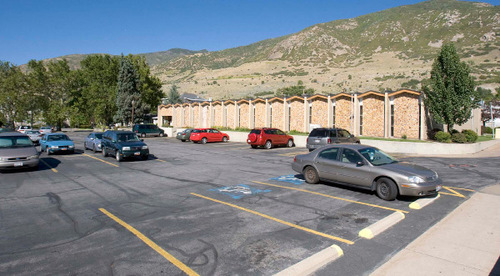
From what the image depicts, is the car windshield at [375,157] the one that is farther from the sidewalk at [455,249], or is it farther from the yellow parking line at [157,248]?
Result: the yellow parking line at [157,248]

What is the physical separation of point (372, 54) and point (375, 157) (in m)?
92.9

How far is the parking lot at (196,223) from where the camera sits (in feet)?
15.9

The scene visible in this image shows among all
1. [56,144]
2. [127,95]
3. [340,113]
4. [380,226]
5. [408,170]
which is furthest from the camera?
[127,95]

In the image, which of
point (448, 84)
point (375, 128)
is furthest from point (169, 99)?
point (448, 84)

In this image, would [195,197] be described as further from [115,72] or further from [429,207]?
[115,72]

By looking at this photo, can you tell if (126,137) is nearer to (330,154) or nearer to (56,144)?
(56,144)

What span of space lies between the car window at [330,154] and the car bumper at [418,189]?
2287 millimetres

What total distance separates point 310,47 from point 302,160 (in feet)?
352

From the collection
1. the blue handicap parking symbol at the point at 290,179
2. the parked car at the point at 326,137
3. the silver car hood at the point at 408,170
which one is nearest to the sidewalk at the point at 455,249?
the silver car hood at the point at 408,170

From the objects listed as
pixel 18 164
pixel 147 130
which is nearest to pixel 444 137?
pixel 18 164

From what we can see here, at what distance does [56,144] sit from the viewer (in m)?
20.0

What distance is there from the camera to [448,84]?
21.7 meters

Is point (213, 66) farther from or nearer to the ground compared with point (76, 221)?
farther from the ground

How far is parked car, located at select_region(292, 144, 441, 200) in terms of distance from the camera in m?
8.10
